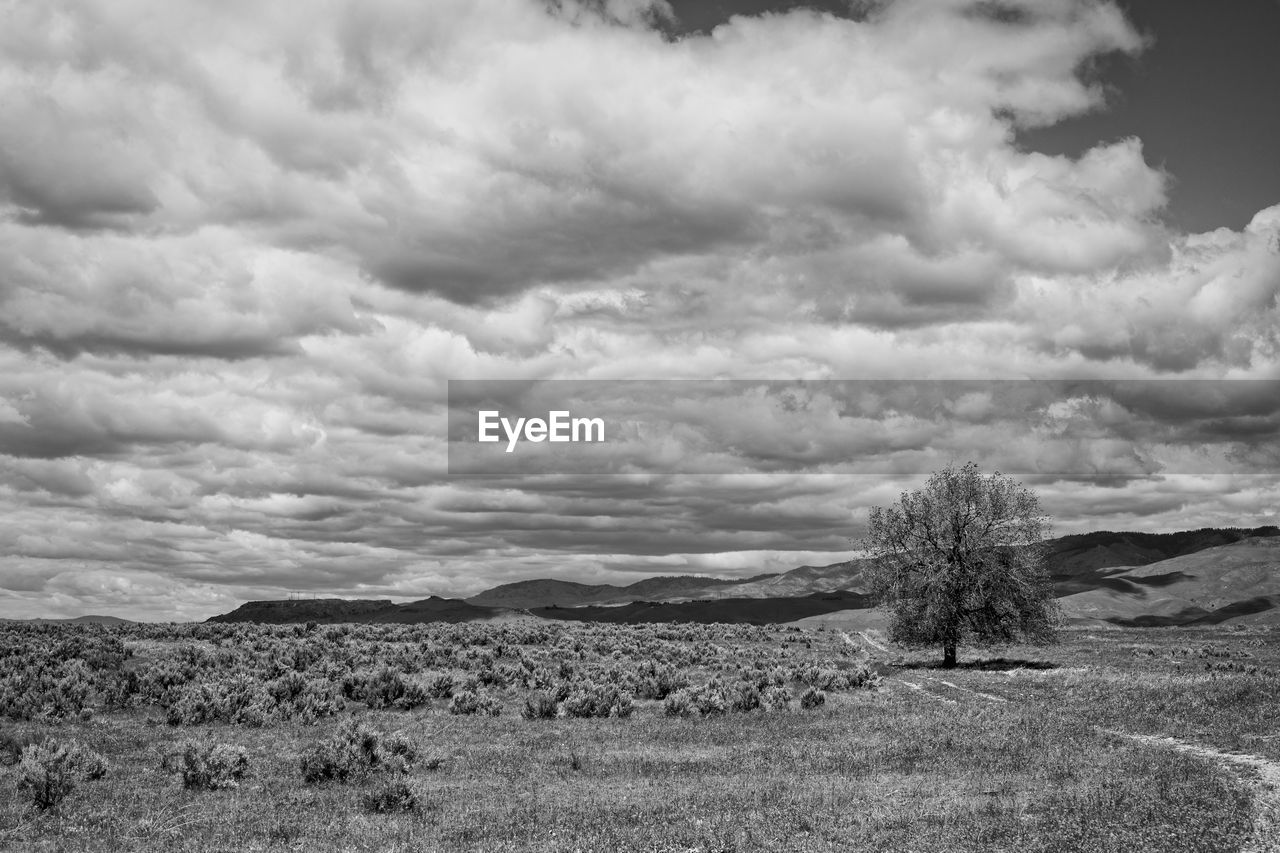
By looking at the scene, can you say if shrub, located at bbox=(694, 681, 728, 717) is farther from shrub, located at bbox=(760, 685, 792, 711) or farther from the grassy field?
shrub, located at bbox=(760, 685, 792, 711)

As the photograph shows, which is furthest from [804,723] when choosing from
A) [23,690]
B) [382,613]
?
[382,613]

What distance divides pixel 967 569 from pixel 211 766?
148 ft

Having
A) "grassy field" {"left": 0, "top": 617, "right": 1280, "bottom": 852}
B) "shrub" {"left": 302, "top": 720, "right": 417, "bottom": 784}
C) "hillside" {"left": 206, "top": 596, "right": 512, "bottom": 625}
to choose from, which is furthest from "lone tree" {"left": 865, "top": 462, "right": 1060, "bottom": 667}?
"hillside" {"left": 206, "top": 596, "right": 512, "bottom": 625}

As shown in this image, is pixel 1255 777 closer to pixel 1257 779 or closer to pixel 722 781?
pixel 1257 779

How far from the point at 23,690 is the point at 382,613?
127 metres

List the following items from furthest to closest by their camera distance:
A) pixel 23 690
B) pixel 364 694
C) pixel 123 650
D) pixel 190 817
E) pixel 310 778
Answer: pixel 123 650, pixel 364 694, pixel 23 690, pixel 310 778, pixel 190 817

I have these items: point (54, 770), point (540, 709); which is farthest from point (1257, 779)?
point (54, 770)

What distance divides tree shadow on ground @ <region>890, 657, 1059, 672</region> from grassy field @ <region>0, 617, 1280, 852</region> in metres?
14.0

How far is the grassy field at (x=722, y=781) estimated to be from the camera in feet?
49.0

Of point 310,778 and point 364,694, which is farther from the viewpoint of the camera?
point 364,694

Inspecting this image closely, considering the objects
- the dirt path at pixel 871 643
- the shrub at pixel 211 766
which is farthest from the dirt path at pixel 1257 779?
the dirt path at pixel 871 643

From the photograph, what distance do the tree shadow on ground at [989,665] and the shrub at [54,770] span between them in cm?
4327

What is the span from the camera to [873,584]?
59.3 metres

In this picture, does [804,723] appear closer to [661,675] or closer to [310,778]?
[661,675]
